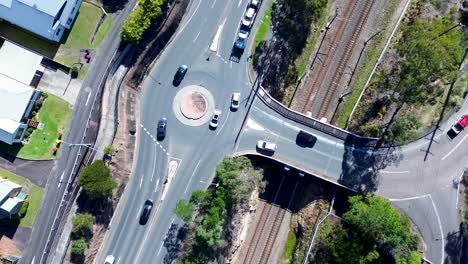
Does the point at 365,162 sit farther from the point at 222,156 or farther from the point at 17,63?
the point at 17,63

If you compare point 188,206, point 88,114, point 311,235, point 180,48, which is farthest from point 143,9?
point 311,235

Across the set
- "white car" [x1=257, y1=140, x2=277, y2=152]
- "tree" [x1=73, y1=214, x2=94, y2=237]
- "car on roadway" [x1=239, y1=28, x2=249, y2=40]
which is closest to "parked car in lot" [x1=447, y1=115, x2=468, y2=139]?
"white car" [x1=257, y1=140, x2=277, y2=152]

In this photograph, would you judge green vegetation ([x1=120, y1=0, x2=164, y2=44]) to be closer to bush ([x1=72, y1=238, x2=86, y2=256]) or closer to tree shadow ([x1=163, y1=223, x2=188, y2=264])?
tree shadow ([x1=163, y1=223, x2=188, y2=264])

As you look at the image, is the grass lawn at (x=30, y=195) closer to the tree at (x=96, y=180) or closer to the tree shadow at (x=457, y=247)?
the tree at (x=96, y=180)

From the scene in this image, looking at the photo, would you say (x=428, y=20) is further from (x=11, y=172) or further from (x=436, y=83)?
(x=11, y=172)

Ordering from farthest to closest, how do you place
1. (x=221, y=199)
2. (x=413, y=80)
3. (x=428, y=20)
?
1. (x=428, y=20)
2. (x=221, y=199)
3. (x=413, y=80)
